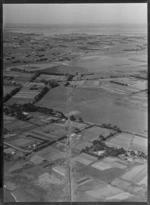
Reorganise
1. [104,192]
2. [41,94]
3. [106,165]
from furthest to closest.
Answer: [41,94], [106,165], [104,192]

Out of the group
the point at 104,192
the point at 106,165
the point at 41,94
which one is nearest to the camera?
the point at 104,192

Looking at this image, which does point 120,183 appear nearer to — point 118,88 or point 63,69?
point 118,88

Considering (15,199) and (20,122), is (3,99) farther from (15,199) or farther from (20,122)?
(15,199)

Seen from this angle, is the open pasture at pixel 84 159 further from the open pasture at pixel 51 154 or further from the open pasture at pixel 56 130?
the open pasture at pixel 56 130

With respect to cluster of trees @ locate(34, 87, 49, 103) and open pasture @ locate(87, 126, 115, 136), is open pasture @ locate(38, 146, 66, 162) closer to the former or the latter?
open pasture @ locate(87, 126, 115, 136)

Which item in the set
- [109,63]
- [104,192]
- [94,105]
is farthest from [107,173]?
[109,63]

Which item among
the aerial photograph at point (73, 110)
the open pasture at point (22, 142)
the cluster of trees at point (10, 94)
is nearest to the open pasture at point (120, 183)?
the aerial photograph at point (73, 110)

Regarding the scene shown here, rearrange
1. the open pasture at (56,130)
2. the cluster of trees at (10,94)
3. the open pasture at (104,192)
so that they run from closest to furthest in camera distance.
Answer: the open pasture at (104,192)
the cluster of trees at (10,94)
the open pasture at (56,130)

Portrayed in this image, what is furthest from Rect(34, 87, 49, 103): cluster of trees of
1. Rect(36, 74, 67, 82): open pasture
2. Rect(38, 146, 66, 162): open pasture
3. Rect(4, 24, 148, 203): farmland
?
Rect(38, 146, 66, 162): open pasture
